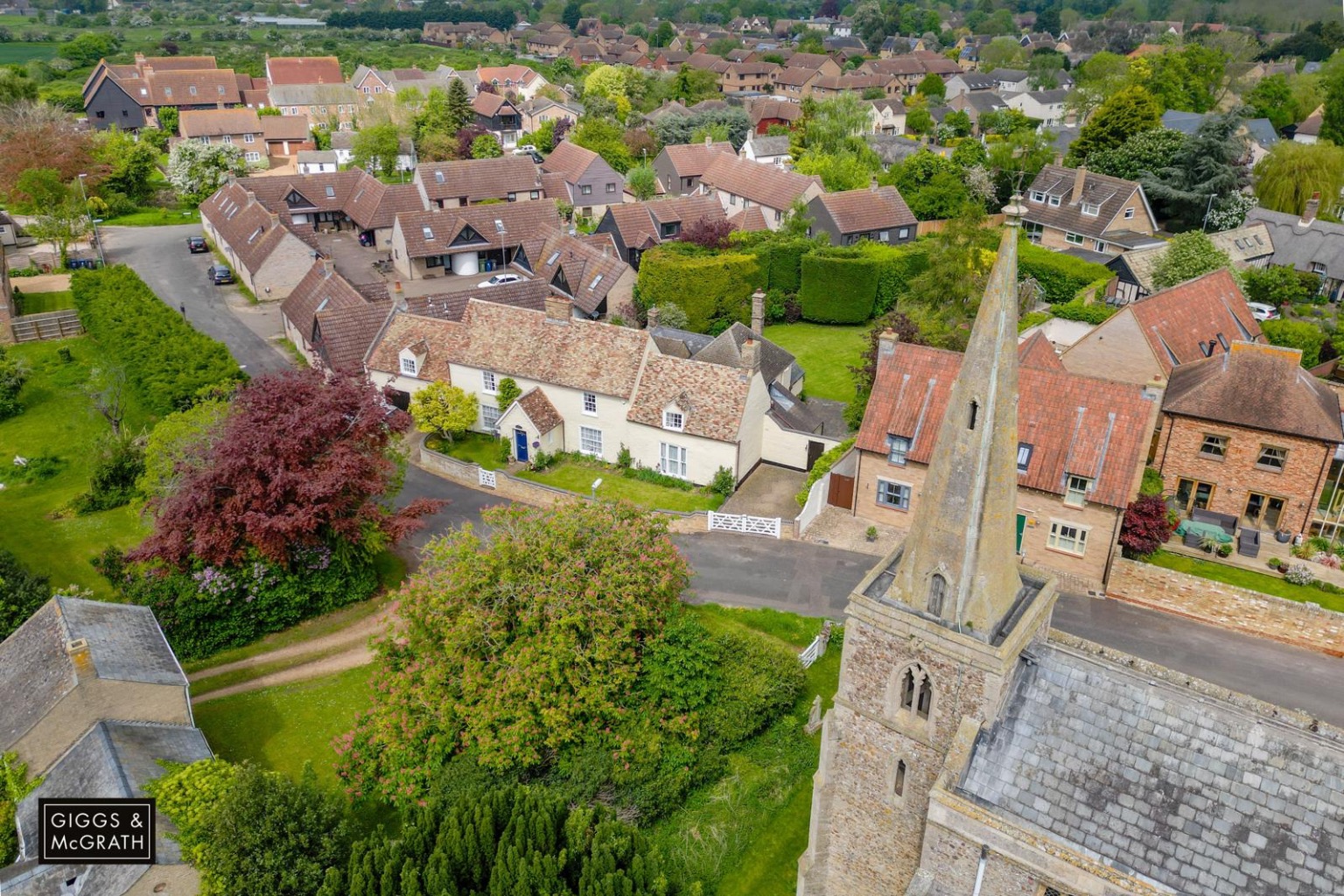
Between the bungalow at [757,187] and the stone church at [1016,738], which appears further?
the bungalow at [757,187]

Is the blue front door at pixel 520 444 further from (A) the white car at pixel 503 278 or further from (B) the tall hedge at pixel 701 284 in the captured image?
(A) the white car at pixel 503 278

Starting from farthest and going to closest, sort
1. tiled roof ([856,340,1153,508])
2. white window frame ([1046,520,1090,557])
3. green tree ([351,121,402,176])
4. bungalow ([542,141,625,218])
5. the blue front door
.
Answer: green tree ([351,121,402,176]) < bungalow ([542,141,625,218]) < the blue front door < white window frame ([1046,520,1090,557]) < tiled roof ([856,340,1153,508])

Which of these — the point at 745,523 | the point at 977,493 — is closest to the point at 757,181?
the point at 745,523

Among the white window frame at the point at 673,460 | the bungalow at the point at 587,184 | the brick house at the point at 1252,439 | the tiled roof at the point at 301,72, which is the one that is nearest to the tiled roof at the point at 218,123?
the tiled roof at the point at 301,72

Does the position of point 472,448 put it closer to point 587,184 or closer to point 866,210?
point 866,210

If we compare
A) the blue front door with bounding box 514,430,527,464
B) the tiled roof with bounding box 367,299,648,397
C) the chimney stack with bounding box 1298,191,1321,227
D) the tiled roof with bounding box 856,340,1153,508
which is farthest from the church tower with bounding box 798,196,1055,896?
the chimney stack with bounding box 1298,191,1321,227

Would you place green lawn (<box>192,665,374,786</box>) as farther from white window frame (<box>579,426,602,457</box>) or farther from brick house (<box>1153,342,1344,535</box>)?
brick house (<box>1153,342,1344,535</box>)

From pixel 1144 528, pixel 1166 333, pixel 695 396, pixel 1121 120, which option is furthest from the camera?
pixel 1121 120
